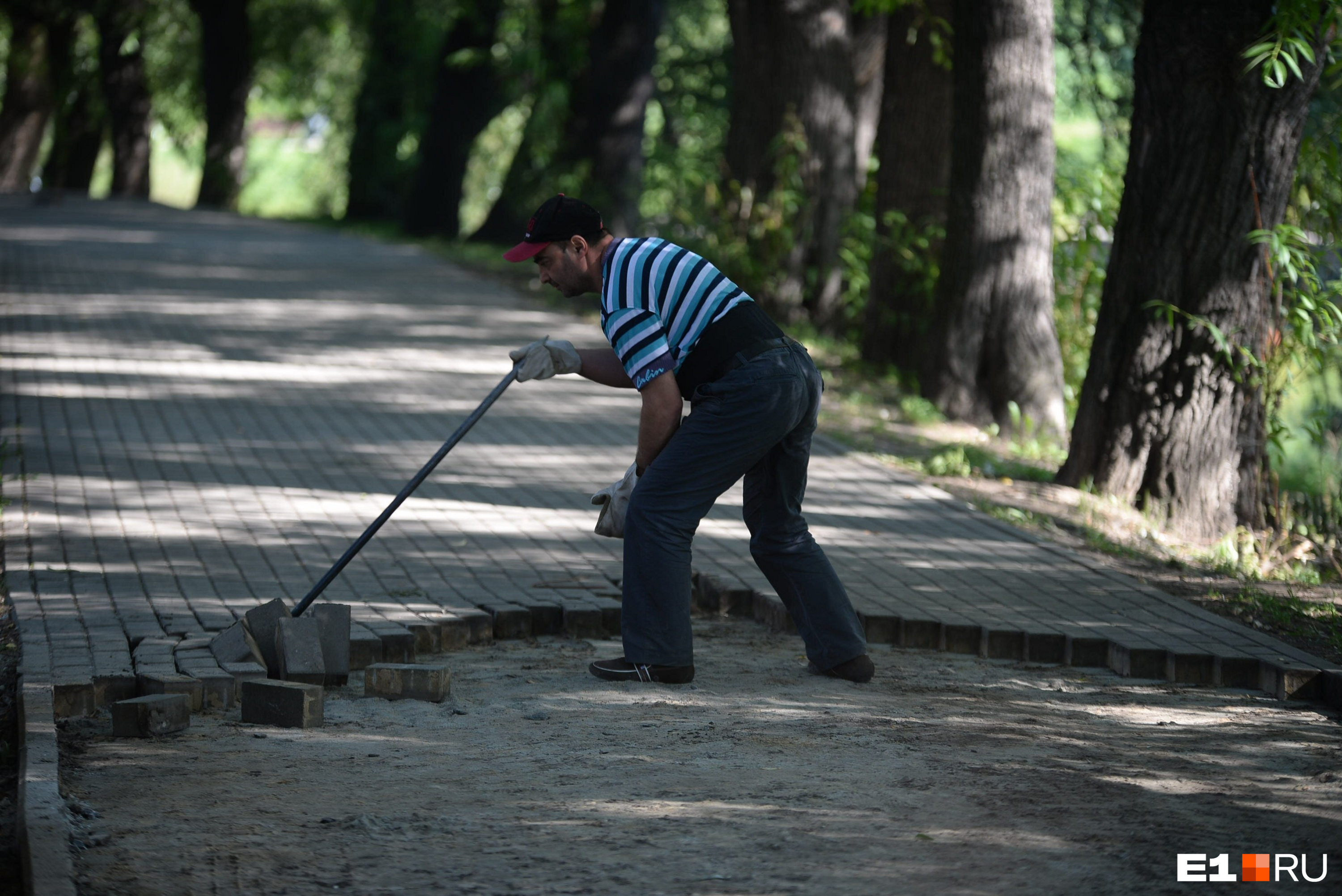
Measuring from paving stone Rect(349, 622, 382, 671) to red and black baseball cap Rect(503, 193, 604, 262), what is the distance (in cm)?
144

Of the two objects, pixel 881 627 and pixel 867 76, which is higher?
pixel 867 76

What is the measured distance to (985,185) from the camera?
9.97 meters

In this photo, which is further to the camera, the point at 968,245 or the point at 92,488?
the point at 968,245

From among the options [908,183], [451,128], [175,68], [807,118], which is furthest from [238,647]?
[175,68]

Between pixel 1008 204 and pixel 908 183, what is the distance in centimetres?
186

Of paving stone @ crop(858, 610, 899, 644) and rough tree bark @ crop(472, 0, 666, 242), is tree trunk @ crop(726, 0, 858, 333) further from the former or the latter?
paving stone @ crop(858, 610, 899, 644)

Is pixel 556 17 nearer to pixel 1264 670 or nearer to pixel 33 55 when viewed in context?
pixel 33 55

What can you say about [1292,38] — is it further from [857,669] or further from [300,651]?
[300,651]

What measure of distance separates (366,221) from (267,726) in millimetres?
21841

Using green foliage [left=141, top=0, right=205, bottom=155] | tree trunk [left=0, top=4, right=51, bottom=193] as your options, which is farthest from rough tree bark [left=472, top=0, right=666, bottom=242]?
tree trunk [left=0, top=4, right=51, bottom=193]

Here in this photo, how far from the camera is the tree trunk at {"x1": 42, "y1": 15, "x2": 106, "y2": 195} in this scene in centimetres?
2978

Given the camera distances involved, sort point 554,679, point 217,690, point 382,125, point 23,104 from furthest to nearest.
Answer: point 23,104 → point 382,125 → point 554,679 → point 217,690

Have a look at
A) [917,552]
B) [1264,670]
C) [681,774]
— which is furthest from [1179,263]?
[681,774]

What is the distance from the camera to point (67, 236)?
18.3 metres
